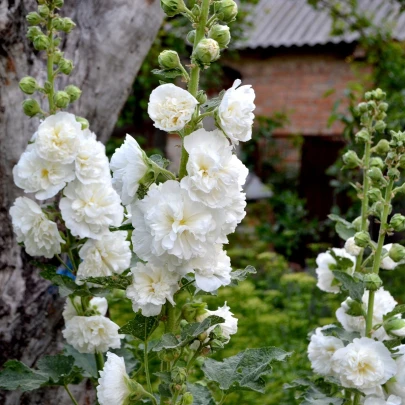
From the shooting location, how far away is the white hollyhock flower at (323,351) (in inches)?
71.9

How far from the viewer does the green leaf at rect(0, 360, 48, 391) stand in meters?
1.66

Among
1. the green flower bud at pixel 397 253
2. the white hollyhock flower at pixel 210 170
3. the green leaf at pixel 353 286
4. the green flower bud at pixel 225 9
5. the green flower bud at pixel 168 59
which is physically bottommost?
the green leaf at pixel 353 286

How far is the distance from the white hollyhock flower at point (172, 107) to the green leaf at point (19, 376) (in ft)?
2.38

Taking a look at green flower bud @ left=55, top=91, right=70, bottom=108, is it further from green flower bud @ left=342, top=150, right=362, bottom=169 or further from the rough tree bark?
green flower bud @ left=342, top=150, right=362, bottom=169

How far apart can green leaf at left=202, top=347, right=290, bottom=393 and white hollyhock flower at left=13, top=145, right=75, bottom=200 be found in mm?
510

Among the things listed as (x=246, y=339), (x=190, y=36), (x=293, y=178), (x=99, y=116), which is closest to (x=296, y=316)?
(x=246, y=339)

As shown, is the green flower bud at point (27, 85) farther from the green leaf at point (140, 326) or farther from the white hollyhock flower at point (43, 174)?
the green leaf at point (140, 326)

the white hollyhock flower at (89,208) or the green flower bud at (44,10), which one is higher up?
the green flower bud at (44,10)

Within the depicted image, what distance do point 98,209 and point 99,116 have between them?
36.1 inches

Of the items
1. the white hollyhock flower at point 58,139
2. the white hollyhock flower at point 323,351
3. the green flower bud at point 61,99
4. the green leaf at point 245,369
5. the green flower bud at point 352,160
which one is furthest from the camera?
the green flower bud at point 352,160

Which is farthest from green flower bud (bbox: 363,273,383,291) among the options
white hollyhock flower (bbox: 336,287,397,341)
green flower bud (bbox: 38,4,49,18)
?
green flower bud (bbox: 38,4,49,18)

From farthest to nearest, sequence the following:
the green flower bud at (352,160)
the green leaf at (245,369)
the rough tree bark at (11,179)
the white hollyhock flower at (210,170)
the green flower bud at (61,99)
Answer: the rough tree bark at (11,179) < the green flower bud at (352,160) < the green flower bud at (61,99) < the green leaf at (245,369) < the white hollyhock flower at (210,170)

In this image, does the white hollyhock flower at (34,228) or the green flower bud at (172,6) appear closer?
the green flower bud at (172,6)

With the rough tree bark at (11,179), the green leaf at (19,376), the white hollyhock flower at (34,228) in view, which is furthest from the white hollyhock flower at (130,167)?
the rough tree bark at (11,179)
